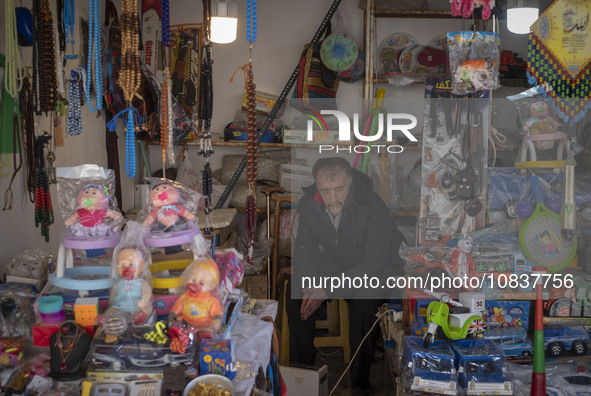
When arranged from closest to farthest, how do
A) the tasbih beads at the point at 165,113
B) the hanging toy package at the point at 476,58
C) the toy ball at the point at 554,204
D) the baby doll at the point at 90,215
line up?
the baby doll at the point at 90,215 → the tasbih beads at the point at 165,113 → the hanging toy package at the point at 476,58 → the toy ball at the point at 554,204

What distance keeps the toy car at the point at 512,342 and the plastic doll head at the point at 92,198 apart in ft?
6.02

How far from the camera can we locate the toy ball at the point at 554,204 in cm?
286

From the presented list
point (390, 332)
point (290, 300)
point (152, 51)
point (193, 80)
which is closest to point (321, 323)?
point (290, 300)

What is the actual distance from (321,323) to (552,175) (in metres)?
1.74

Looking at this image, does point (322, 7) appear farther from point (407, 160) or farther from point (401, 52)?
point (407, 160)

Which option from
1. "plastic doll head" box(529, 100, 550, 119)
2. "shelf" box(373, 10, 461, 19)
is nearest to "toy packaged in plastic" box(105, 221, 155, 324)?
"plastic doll head" box(529, 100, 550, 119)

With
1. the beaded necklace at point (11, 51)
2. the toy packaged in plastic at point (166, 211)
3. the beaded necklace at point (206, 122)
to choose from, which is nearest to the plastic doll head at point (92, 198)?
the toy packaged in plastic at point (166, 211)

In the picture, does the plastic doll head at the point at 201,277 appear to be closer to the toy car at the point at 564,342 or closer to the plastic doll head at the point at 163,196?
the plastic doll head at the point at 163,196

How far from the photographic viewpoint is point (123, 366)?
1.46m

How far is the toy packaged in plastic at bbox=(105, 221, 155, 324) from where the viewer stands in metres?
1.62

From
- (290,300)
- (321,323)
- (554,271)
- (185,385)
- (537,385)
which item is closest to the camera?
(185,385)

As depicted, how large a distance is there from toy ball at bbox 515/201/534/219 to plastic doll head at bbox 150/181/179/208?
1858 mm

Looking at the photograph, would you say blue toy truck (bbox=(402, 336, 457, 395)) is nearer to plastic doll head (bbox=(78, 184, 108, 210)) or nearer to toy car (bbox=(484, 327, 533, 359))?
toy car (bbox=(484, 327, 533, 359))

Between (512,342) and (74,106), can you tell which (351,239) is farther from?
(74,106)
